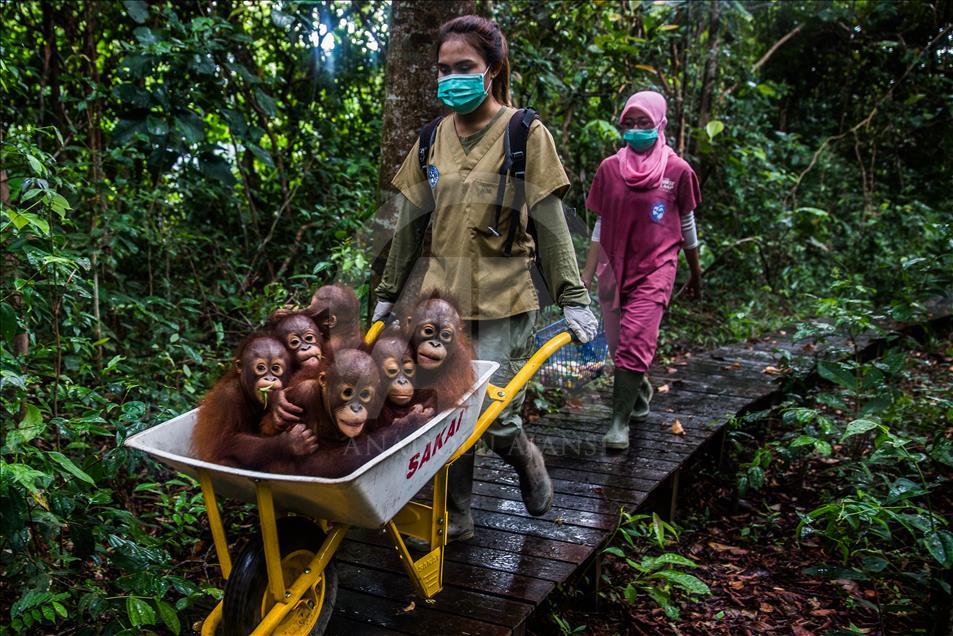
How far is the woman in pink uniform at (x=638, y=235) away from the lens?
436cm

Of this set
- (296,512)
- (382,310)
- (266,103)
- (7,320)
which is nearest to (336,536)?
(296,512)

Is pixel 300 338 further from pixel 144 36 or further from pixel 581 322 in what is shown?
pixel 144 36

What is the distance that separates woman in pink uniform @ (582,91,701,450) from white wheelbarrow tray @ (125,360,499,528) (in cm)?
196

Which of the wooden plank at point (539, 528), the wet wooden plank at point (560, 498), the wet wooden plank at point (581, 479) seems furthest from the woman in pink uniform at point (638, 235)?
the wooden plank at point (539, 528)

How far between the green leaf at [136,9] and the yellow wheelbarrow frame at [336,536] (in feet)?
9.70

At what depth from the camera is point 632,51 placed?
20.5 ft

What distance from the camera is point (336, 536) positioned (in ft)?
7.48

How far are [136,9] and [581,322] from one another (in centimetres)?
353

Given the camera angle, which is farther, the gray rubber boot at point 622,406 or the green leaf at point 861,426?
the gray rubber boot at point 622,406

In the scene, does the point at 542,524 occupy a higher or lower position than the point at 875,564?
lower

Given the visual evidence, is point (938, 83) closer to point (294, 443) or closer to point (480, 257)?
point (480, 257)

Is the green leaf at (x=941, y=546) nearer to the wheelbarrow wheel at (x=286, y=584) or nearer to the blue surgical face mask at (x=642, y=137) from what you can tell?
the wheelbarrow wheel at (x=286, y=584)

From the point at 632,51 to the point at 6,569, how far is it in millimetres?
5533

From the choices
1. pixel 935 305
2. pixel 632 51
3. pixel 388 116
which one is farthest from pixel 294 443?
pixel 935 305
